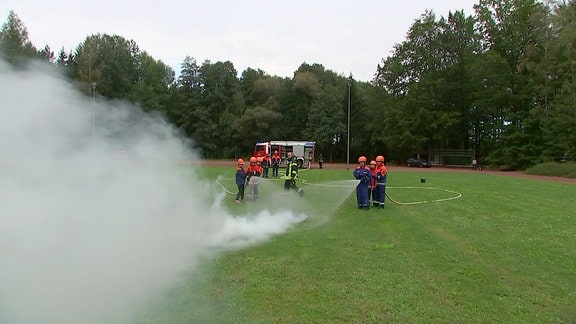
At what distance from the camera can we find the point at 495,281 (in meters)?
7.44

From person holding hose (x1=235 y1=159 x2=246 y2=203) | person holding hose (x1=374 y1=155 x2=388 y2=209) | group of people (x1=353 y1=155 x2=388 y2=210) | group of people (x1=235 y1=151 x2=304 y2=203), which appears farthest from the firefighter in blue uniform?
person holding hose (x1=235 y1=159 x2=246 y2=203)

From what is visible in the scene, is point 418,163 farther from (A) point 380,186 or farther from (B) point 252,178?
(B) point 252,178

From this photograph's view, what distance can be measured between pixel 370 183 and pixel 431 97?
170 feet

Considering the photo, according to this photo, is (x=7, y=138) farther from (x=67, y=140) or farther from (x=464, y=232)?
(x=464, y=232)

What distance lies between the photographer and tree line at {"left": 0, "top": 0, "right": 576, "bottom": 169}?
170 feet

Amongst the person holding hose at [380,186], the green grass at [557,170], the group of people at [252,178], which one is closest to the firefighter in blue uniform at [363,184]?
the person holding hose at [380,186]

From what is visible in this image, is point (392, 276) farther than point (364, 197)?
No

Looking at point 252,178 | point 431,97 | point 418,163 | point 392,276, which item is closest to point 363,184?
point 252,178

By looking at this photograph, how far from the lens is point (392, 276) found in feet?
24.8

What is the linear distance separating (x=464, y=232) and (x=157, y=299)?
28.3ft

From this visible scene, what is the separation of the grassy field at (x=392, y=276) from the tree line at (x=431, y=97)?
Answer: 37.7m

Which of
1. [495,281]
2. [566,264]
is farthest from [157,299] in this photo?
[566,264]

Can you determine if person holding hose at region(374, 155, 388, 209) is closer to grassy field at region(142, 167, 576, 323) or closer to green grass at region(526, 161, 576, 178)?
grassy field at region(142, 167, 576, 323)

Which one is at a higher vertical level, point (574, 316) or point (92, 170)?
point (92, 170)
